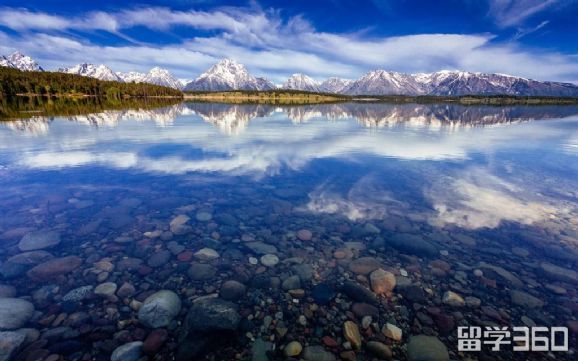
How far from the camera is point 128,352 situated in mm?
6598

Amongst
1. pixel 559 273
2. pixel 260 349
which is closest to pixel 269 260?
pixel 260 349

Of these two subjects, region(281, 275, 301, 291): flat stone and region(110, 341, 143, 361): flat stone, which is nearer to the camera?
region(110, 341, 143, 361): flat stone

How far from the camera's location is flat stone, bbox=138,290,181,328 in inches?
296

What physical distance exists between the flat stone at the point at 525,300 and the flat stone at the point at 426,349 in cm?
346

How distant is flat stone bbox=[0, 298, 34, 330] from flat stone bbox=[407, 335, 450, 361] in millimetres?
9692

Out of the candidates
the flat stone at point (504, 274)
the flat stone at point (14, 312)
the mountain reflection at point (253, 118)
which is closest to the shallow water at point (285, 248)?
the flat stone at point (504, 274)

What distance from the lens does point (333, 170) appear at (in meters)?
22.5

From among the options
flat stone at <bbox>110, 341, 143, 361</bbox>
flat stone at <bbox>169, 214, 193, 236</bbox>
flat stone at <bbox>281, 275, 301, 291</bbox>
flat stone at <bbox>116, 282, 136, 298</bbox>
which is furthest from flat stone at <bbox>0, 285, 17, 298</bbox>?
flat stone at <bbox>281, 275, 301, 291</bbox>

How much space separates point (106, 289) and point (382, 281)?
870 centimetres

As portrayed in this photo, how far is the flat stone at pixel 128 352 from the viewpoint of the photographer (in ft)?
21.2

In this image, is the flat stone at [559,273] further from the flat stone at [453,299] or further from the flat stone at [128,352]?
the flat stone at [128,352]

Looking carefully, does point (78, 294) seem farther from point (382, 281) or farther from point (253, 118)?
Answer: point (253, 118)

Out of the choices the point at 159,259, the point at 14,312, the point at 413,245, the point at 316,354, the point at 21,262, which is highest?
the point at 21,262

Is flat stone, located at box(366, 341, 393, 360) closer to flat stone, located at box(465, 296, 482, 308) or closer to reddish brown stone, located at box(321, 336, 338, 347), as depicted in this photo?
reddish brown stone, located at box(321, 336, 338, 347)
